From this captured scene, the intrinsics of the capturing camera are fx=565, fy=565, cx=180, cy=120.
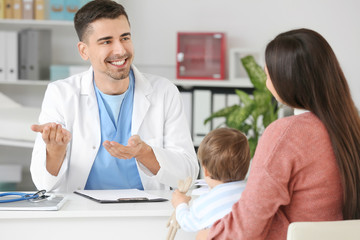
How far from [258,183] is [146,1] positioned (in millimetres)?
3268

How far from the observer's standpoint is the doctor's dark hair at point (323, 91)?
1.24 metres

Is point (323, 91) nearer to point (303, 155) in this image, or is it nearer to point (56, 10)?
point (303, 155)

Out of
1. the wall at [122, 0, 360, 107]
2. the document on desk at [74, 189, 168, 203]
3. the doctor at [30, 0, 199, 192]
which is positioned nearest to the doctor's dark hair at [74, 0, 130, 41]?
the doctor at [30, 0, 199, 192]

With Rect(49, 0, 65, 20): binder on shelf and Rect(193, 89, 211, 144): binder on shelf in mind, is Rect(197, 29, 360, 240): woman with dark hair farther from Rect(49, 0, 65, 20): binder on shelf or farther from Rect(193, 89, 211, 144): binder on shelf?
Rect(49, 0, 65, 20): binder on shelf

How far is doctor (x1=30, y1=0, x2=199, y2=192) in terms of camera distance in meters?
2.15

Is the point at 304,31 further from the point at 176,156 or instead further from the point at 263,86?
the point at 263,86

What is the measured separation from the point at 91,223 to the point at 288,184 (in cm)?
67

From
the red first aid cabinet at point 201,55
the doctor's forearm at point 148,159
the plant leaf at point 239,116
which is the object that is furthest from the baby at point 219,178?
the red first aid cabinet at point 201,55

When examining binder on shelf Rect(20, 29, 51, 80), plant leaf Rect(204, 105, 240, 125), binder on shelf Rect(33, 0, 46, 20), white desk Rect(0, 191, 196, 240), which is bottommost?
white desk Rect(0, 191, 196, 240)

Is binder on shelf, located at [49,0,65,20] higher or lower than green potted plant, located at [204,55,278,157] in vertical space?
higher

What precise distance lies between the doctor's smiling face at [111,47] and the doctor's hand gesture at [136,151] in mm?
348

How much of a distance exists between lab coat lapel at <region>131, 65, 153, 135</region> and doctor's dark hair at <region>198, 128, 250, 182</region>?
0.83m

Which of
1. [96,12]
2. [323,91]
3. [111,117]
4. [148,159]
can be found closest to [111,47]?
[96,12]

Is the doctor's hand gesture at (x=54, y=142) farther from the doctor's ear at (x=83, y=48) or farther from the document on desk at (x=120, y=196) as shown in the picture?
the doctor's ear at (x=83, y=48)
